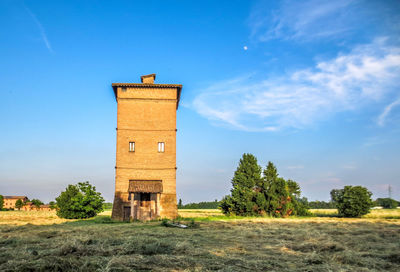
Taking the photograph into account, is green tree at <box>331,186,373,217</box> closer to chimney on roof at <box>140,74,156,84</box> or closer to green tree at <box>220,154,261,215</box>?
green tree at <box>220,154,261,215</box>

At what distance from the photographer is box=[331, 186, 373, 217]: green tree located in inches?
1091

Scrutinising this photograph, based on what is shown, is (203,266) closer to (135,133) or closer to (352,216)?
(135,133)

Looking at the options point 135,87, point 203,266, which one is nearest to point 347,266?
point 203,266

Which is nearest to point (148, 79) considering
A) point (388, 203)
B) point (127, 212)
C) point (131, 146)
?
point (131, 146)

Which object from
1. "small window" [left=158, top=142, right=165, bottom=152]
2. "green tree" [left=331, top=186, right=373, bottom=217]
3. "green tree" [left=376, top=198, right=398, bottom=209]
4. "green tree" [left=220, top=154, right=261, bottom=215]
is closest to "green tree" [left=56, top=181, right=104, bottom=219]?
"small window" [left=158, top=142, right=165, bottom=152]

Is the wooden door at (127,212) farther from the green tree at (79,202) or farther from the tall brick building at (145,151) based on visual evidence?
the green tree at (79,202)

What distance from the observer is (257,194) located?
27.6 m

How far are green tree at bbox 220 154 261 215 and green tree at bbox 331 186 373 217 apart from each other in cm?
859

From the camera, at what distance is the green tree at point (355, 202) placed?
27.7m

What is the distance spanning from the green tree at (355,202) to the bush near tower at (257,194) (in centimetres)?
383

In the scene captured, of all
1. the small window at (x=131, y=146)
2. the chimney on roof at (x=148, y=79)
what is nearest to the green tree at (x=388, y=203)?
the chimney on roof at (x=148, y=79)

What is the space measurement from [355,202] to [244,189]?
10.6 m

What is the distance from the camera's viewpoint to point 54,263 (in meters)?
5.12

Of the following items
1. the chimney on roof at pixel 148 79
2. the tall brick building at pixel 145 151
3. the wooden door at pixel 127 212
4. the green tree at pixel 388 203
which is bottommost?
the green tree at pixel 388 203
